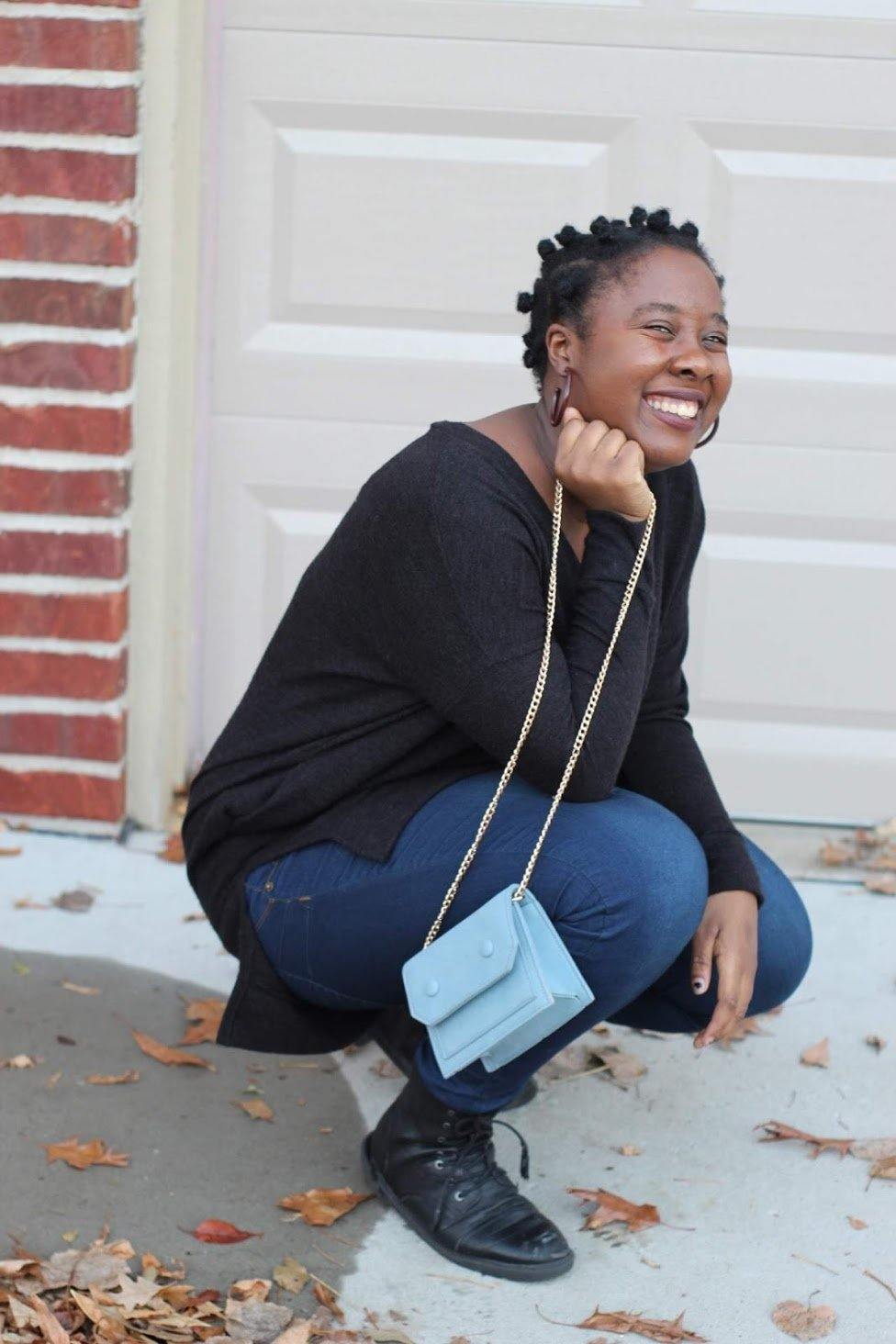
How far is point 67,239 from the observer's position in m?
3.58

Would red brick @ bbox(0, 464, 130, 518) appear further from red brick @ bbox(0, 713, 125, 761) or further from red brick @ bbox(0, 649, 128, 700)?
red brick @ bbox(0, 713, 125, 761)

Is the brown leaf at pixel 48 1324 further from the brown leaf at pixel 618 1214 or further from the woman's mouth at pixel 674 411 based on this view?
the woman's mouth at pixel 674 411

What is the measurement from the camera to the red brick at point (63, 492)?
3.67m

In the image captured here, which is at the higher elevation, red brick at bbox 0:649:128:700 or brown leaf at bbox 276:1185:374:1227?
red brick at bbox 0:649:128:700

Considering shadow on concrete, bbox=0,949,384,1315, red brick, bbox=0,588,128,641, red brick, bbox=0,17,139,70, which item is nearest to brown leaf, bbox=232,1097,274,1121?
shadow on concrete, bbox=0,949,384,1315

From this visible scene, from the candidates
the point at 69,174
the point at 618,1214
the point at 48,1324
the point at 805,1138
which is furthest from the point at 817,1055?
the point at 69,174

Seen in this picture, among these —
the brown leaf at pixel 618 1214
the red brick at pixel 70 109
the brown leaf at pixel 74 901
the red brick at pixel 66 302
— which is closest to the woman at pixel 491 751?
the brown leaf at pixel 618 1214

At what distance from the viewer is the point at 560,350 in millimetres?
2512

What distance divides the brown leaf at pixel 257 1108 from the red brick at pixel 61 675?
1192 mm

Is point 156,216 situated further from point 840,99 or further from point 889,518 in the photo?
point 889,518

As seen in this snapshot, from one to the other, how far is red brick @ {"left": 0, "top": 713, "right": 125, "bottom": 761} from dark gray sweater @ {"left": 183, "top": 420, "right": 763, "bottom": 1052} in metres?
1.08

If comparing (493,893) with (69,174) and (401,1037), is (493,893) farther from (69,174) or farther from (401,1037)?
(69,174)

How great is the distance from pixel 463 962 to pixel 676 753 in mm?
716

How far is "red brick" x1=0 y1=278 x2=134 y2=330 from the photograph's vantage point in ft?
11.8
